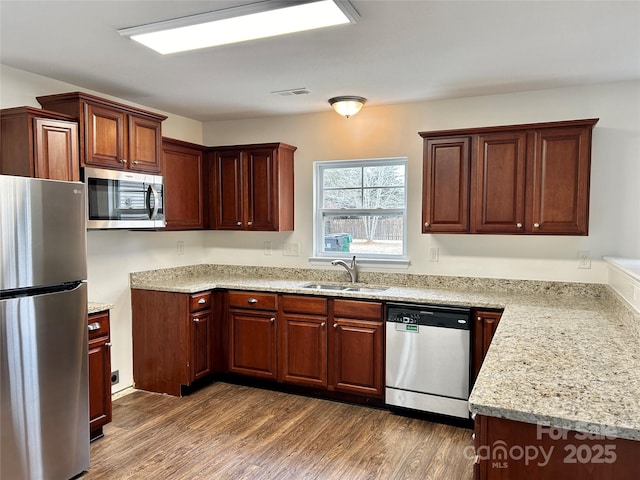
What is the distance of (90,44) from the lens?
254 cm

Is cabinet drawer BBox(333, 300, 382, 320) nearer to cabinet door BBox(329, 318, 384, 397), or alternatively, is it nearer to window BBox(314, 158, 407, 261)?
cabinet door BBox(329, 318, 384, 397)

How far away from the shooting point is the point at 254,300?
12.7 feet

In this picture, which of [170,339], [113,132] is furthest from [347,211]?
[113,132]

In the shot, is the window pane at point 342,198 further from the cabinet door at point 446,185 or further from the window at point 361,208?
the cabinet door at point 446,185

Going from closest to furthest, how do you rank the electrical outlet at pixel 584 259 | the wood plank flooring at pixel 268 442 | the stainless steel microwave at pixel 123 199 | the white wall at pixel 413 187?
1. the wood plank flooring at pixel 268 442
2. the stainless steel microwave at pixel 123 199
3. the white wall at pixel 413 187
4. the electrical outlet at pixel 584 259

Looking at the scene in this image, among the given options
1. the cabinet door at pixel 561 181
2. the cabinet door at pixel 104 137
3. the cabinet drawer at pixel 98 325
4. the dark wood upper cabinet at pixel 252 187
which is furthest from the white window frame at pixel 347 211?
the cabinet drawer at pixel 98 325

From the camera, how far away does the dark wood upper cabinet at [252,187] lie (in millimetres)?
4129

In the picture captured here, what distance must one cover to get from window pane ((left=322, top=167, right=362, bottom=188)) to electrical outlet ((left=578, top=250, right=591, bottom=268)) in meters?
1.87

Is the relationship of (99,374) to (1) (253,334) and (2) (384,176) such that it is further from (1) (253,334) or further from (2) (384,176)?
(2) (384,176)

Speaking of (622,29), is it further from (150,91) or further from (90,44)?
(150,91)

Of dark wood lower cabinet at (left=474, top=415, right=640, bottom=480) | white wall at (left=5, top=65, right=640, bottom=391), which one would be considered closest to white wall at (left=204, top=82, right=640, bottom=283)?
white wall at (left=5, top=65, right=640, bottom=391)

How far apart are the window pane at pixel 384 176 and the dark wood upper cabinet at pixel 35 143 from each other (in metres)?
2.40

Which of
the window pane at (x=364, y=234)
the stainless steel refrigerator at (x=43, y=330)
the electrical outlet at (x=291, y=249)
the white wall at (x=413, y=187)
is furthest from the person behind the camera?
the electrical outlet at (x=291, y=249)

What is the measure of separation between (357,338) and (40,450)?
6.99 ft
